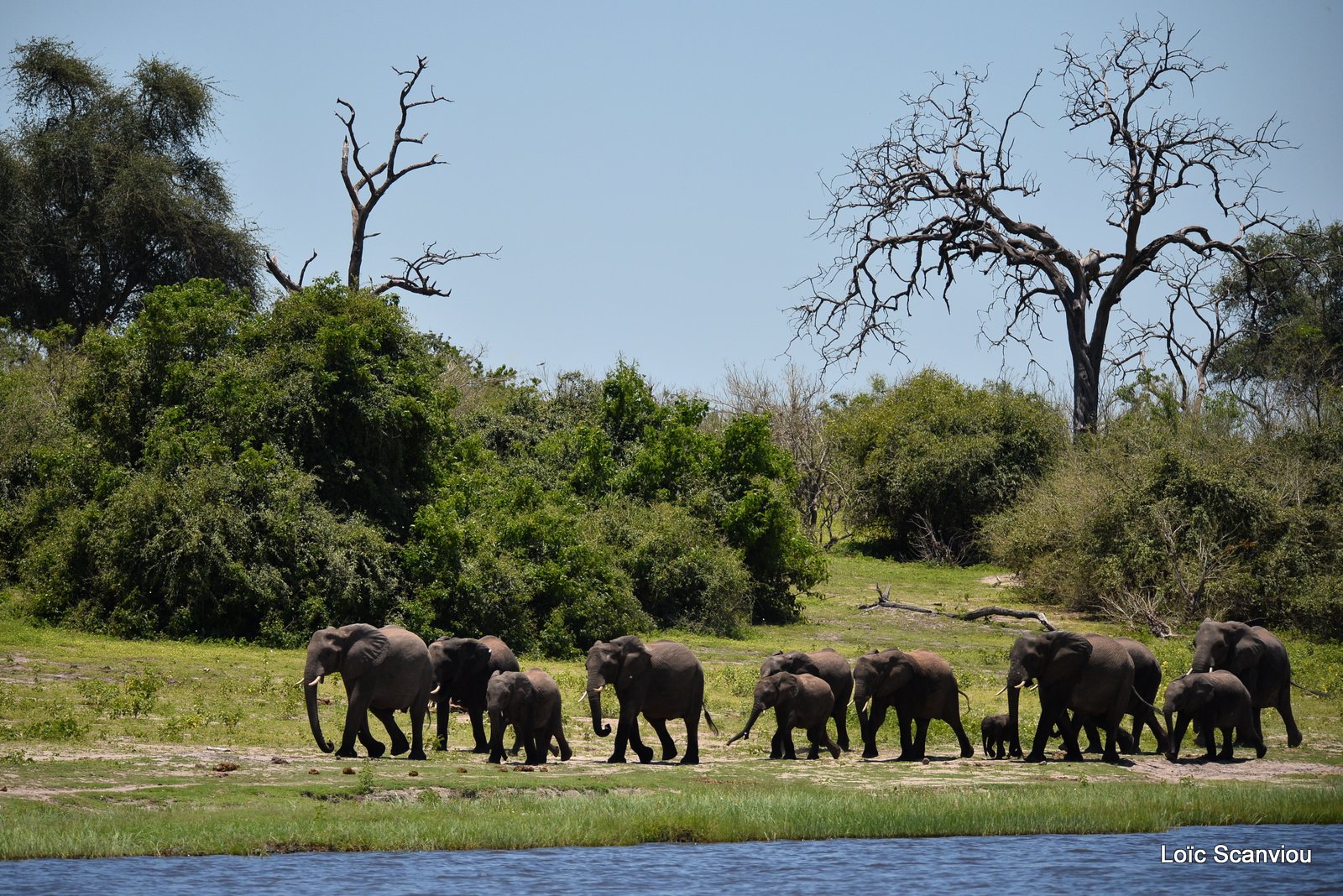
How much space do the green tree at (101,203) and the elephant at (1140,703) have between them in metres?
38.7

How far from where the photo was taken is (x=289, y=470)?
27469 millimetres

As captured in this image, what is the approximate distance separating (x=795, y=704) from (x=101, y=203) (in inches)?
1551

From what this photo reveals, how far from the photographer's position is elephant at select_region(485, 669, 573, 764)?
624 inches

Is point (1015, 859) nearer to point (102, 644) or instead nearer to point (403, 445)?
point (102, 644)

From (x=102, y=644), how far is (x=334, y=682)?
534 centimetres

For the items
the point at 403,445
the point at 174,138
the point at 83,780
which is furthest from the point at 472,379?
the point at 83,780

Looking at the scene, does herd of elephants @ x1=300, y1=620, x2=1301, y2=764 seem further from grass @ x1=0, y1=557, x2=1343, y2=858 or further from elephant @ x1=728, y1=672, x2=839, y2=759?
grass @ x1=0, y1=557, x2=1343, y2=858

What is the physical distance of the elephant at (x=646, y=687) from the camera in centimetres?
1642

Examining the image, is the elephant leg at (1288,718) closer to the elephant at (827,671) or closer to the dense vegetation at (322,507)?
the elephant at (827,671)

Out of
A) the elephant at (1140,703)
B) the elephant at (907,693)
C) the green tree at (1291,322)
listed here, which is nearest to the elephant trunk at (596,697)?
the elephant at (907,693)

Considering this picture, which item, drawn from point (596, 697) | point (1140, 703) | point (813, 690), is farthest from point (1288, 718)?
point (596, 697)

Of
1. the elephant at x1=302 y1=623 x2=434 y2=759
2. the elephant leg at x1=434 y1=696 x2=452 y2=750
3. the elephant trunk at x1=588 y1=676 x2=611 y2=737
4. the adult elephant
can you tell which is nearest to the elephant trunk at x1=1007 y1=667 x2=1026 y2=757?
the elephant trunk at x1=588 y1=676 x2=611 y2=737

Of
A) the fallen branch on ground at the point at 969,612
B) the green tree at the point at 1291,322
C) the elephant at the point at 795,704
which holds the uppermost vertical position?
the green tree at the point at 1291,322

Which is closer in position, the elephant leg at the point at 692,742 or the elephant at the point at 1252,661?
the elephant leg at the point at 692,742
